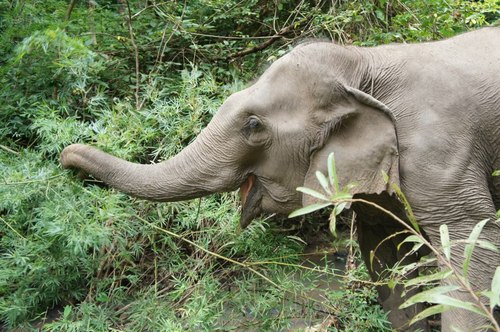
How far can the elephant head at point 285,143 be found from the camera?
3.05 m

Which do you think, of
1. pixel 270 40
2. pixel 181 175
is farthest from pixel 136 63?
pixel 181 175

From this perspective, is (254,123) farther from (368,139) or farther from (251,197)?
(368,139)

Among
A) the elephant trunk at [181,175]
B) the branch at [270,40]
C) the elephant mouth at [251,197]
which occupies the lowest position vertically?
the branch at [270,40]

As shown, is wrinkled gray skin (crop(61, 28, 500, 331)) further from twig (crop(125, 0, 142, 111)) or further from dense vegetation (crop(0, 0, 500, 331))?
twig (crop(125, 0, 142, 111))

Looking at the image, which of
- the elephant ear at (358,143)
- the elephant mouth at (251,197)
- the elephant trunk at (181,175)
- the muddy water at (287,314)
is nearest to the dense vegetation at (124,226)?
the muddy water at (287,314)

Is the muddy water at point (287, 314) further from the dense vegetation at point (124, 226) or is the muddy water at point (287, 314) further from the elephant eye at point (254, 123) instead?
the elephant eye at point (254, 123)

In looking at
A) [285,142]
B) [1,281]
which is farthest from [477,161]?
[1,281]

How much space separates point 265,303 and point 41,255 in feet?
3.96

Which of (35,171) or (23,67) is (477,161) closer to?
(35,171)

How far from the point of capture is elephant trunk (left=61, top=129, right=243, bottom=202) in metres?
3.18

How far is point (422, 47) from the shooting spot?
3.30 meters

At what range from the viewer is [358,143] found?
307 cm

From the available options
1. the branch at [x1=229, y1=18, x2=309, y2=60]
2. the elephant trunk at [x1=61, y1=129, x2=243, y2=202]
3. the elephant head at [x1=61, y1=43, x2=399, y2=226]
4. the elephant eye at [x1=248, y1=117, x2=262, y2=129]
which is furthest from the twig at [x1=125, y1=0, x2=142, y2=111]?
the elephant eye at [x1=248, y1=117, x2=262, y2=129]

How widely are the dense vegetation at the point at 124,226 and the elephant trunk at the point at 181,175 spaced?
0.36 metres
